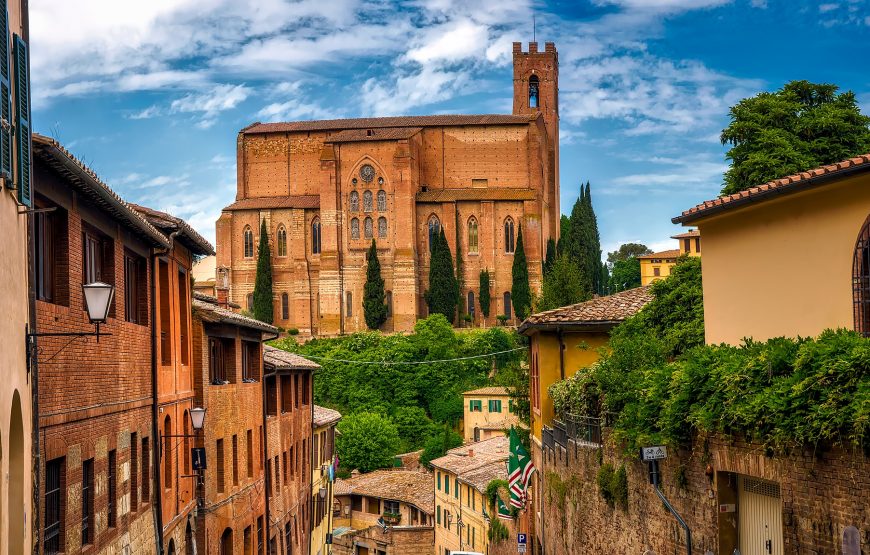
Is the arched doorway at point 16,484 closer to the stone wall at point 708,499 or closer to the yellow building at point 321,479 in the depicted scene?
the stone wall at point 708,499

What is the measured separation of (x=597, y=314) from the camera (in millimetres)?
25594

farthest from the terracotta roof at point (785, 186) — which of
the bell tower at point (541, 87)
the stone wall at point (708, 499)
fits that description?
the bell tower at point (541, 87)

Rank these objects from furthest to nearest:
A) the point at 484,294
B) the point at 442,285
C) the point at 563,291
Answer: the point at 484,294, the point at 442,285, the point at 563,291

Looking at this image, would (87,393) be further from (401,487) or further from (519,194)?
(519,194)

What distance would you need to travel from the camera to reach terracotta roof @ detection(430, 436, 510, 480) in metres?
46.2

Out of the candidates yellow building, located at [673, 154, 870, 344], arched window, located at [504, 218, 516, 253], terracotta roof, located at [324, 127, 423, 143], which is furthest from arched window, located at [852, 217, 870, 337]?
terracotta roof, located at [324, 127, 423, 143]

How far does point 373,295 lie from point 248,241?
12.7 m

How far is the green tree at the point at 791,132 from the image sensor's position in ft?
83.3

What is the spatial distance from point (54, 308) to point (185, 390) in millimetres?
8939

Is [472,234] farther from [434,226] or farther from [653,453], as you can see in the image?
[653,453]

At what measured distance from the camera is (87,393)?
13922 mm

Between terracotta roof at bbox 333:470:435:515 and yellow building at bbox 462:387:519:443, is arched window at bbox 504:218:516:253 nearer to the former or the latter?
yellow building at bbox 462:387:519:443

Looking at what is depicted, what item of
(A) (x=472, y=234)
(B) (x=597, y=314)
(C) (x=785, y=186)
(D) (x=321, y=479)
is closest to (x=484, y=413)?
(A) (x=472, y=234)

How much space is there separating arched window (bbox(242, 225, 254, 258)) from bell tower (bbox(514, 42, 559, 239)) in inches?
1052
